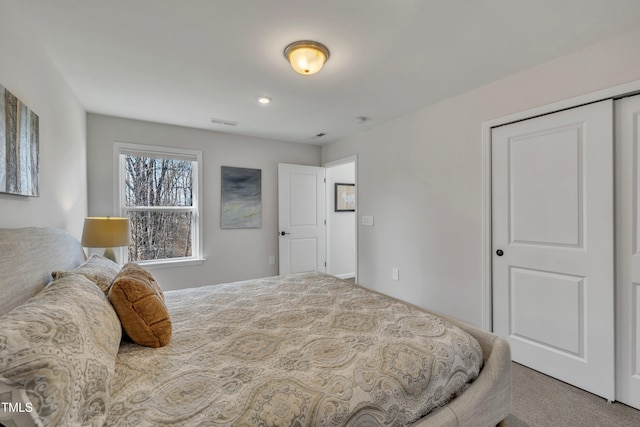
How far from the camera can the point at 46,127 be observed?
76.9 inches

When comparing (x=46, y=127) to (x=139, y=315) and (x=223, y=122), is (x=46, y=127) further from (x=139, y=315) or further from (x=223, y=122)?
(x=223, y=122)

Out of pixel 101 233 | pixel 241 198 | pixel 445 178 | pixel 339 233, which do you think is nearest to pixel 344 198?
pixel 339 233

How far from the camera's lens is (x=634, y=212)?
72.2 inches

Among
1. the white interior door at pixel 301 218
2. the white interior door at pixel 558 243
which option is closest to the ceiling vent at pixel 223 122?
the white interior door at pixel 301 218

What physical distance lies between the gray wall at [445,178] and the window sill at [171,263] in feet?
7.70

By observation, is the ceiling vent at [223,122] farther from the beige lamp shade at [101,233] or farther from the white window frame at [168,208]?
the beige lamp shade at [101,233]

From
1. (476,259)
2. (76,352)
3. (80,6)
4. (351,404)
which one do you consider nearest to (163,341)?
(76,352)

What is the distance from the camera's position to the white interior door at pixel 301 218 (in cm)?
445

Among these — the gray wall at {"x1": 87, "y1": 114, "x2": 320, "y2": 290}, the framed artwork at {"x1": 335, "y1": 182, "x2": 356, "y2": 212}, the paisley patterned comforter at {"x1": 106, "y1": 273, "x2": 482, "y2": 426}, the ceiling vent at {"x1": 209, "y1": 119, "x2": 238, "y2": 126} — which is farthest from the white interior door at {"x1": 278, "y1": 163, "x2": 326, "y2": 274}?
the paisley patterned comforter at {"x1": 106, "y1": 273, "x2": 482, "y2": 426}

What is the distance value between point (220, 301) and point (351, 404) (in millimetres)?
1287

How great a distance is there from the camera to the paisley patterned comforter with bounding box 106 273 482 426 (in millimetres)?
915

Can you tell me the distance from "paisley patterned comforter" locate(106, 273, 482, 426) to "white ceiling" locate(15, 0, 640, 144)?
178cm

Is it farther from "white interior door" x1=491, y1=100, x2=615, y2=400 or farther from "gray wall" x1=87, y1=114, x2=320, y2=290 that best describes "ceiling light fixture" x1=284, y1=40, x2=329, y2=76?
"gray wall" x1=87, y1=114, x2=320, y2=290

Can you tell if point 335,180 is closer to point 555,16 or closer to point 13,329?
point 555,16
